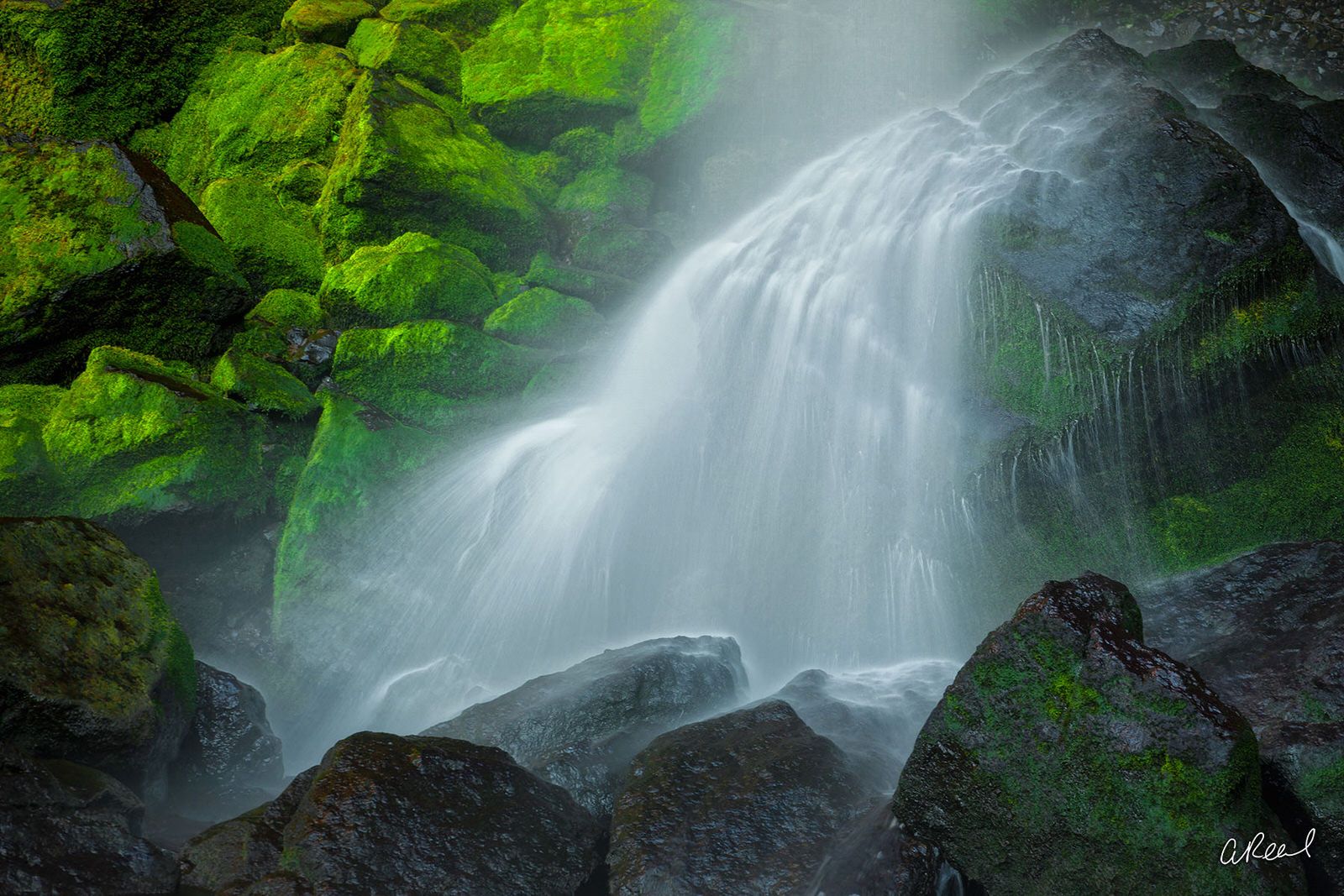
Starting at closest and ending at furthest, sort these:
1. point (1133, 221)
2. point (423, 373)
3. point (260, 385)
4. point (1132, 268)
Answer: point (1132, 268)
point (1133, 221)
point (260, 385)
point (423, 373)

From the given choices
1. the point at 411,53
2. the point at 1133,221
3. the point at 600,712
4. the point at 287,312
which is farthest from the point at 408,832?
the point at 411,53

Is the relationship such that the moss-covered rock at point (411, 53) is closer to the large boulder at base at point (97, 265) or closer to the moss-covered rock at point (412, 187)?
the moss-covered rock at point (412, 187)

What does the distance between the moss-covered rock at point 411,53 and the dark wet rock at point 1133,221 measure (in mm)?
11152

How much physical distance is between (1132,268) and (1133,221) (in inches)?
23.8

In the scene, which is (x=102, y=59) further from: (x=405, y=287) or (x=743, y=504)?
(x=743, y=504)

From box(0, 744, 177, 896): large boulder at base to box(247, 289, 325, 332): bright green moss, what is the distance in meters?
7.60

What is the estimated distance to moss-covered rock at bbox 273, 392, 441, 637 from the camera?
850 cm

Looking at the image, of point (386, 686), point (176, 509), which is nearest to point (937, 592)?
point (386, 686)

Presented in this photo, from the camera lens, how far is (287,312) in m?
11.2

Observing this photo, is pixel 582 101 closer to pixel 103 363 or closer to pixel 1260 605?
pixel 103 363

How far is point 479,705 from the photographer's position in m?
6.46

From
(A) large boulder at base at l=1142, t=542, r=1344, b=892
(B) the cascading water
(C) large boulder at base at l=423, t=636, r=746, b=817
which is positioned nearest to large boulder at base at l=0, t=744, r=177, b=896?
(C) large boulder at base at l=423, t=636, r=746, b=817

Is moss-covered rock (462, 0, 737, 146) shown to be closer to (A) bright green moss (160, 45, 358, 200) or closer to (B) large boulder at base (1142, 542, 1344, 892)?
(A) bright green moss (160, 45, 358, 200)
